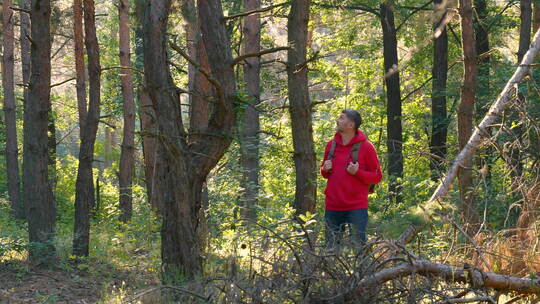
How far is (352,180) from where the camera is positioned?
7.24 meters

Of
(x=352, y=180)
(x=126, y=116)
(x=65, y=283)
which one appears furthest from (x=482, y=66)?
(x=65, y=283)

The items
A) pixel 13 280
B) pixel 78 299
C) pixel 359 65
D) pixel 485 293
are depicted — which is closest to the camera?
pixel 485 293

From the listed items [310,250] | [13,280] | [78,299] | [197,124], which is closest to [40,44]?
[197,124]

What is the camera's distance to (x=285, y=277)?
211 inches

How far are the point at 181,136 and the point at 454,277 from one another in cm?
360

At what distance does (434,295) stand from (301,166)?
6.35 meters

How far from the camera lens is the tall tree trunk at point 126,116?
19.2 m

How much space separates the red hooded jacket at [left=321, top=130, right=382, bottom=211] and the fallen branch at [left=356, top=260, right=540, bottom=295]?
1678 mm

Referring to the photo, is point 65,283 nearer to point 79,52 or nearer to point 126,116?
point 79,52

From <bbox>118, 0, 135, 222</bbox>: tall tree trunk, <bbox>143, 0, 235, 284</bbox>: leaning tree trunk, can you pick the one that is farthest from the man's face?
<bbox>118, 0, 135, 222</bbox>: tall tree trunk

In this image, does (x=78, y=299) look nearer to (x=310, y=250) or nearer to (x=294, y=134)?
(x=310, y=250)

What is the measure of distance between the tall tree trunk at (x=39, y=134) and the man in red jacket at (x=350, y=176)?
5.26 meters

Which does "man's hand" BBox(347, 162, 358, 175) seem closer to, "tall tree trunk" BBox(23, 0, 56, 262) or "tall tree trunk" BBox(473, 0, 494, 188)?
"tall tree trunk" BBox(23, 0, 56, 262)

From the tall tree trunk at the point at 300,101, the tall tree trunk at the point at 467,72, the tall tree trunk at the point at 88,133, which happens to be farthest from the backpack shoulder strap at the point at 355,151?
the tall tree trunk at the point at 88,133
